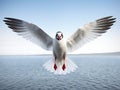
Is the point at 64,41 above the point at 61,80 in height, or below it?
above

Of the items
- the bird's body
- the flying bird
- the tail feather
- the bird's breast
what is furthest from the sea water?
the bird's breast

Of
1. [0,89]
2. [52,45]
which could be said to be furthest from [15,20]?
[0,89]

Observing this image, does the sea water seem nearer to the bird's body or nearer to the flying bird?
the flying bird

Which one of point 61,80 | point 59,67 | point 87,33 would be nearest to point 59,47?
point 59,67

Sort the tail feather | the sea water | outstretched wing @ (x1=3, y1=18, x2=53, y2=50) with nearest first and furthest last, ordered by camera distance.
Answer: outstretched wing @ (x1=3, y1=18, x2=53, y2=50)
the tail feather
the sea water

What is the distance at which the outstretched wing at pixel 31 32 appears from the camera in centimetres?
545

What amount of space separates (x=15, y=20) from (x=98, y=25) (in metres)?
2.26

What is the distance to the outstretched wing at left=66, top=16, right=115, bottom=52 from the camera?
5.62 meters

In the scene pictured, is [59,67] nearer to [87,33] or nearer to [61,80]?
[87,33]

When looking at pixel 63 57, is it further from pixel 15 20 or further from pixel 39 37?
pixel 15 20

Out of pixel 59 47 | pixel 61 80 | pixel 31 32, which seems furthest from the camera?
pixel 61 80

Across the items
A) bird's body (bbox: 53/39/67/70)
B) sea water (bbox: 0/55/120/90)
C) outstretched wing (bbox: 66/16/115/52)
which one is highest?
outstretched wing (bbox: 66/16/115/52)

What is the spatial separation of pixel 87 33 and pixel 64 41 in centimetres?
79

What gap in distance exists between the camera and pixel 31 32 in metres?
5.65
